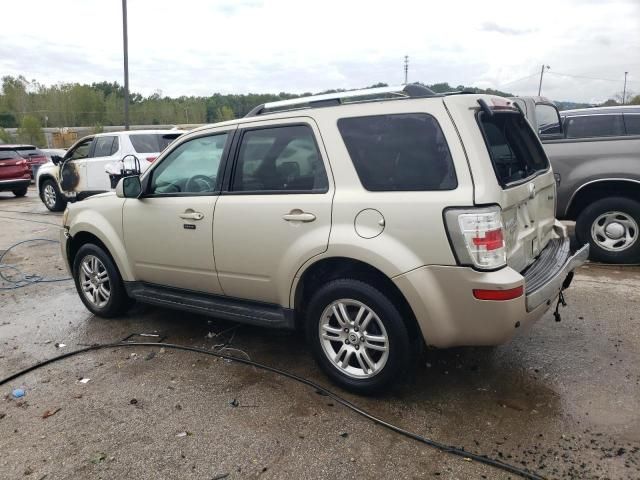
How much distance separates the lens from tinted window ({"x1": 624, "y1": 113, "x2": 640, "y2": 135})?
6355mm

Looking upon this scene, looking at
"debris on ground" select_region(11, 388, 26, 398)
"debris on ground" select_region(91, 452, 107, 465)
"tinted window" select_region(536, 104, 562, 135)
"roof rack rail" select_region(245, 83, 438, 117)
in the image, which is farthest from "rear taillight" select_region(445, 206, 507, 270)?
"tinted window" select_region(536, 104, 562, 135)

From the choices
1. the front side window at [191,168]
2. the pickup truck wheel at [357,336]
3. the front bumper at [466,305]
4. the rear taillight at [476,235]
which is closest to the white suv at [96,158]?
the front side window at [191,168]

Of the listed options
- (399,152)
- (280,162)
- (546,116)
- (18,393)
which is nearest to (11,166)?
(18,393)

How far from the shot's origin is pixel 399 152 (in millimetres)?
3141

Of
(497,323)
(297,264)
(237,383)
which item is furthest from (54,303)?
(497,323)

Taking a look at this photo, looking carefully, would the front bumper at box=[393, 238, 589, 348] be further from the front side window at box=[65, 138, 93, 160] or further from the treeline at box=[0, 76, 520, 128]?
the treeline at box=[0, 76, 520, 128]

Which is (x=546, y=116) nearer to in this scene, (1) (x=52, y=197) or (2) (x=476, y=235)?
(2) (x=476, y=235)

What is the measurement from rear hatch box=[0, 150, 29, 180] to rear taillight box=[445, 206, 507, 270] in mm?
15991

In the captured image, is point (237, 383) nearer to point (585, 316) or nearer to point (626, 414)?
Result: point (626, 414)

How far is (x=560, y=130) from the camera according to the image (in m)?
6.80

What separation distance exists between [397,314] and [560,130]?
16.2ft

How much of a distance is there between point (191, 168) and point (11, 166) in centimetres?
1391

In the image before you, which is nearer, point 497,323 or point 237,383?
point 497,323

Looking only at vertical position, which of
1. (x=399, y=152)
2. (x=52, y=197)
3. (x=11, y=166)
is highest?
(x=11, y=166)
